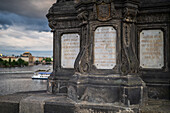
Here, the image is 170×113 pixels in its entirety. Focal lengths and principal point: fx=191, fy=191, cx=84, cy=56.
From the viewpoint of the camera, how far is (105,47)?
6023mm

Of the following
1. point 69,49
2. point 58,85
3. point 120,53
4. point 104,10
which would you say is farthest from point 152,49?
point 58,85

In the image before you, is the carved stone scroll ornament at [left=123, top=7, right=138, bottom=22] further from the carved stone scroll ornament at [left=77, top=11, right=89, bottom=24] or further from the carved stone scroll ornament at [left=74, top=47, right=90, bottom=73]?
the carved stone scroll ornament at [left=74, top=47, right=90, bottom=73]

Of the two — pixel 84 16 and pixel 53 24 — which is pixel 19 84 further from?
pixel 84 16

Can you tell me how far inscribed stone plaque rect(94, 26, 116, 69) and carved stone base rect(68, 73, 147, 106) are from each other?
420 mm

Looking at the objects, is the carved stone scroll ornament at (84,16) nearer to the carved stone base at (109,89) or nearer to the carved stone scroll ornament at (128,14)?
the carved stone scroll ornament at (128,14)

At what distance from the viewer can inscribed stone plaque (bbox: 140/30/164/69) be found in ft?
21.5

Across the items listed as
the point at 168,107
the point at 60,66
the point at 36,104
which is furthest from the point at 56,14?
the point at 168,107

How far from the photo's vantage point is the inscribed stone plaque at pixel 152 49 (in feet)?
21.5

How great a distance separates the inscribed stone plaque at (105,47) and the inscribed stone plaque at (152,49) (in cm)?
134

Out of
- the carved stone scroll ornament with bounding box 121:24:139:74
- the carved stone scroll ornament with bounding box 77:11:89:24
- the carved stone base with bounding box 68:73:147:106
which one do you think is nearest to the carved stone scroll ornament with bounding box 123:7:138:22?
the carved stone scroll ornament with bounding box 121:24:139:74

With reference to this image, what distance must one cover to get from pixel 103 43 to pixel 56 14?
2479 mm

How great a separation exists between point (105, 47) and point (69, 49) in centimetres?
189

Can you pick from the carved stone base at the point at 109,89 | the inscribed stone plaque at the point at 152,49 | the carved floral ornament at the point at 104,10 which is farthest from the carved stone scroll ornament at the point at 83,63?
the inscribed stone plaque at the point at 152,49

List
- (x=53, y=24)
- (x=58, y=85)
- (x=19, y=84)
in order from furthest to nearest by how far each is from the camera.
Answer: (x=19, y=84), (x=53, y=24), (x=58, y=85)
